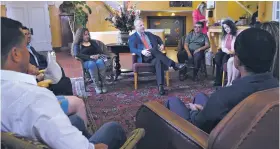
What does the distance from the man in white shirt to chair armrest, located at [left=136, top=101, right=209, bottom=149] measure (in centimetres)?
44

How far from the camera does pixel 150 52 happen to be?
4.20 m

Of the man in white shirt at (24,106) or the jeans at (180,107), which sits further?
the jeans at (180,107)

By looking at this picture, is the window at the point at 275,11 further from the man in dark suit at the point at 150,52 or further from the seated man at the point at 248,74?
the seated man at the point at 248,74

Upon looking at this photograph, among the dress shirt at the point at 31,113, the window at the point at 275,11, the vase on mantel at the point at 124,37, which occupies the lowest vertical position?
the dress shirt at the point at 31,113

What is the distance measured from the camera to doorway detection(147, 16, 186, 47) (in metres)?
10.4

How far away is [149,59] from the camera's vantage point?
4.24 meters

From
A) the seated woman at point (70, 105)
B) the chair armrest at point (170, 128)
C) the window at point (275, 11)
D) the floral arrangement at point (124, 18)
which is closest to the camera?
the chair armrest at point (170, 128)

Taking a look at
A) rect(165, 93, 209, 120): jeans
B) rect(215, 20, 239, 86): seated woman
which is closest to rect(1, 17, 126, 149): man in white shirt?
rect(165, 93, 209, 120): jeans

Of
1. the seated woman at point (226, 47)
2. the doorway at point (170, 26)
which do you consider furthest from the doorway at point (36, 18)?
the seated woman at point (226, 47)

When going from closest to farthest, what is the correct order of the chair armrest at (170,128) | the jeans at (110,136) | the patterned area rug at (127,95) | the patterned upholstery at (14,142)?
the patterned upholstery at (14,142) → the chair armrest at (170,128) → the jeans at (110,136) → the patterned area rug at (127,95)

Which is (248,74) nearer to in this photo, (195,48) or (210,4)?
(195,48)

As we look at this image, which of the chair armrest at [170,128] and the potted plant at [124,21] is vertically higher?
the potted plant at [124,21]

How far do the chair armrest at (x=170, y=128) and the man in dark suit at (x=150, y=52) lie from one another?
232cm

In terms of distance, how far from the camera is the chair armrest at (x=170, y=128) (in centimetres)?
119
